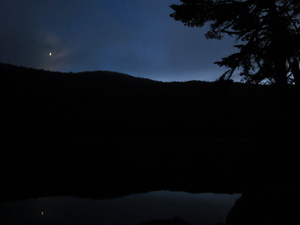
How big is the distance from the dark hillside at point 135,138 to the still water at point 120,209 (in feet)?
3.33

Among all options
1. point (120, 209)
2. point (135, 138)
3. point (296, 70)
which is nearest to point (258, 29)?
point (296, 70)

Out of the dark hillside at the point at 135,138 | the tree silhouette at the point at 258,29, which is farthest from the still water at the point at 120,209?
Result: the tree silhouette at the point at 258,29

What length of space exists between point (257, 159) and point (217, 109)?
1256 centimetres

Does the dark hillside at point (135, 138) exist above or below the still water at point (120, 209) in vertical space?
above

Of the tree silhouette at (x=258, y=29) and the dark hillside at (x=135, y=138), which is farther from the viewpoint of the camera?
the dark hillside at (x=135, y=138)

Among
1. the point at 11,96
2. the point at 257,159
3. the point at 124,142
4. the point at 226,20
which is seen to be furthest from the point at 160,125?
the point at 11,96

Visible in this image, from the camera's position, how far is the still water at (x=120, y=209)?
770cm

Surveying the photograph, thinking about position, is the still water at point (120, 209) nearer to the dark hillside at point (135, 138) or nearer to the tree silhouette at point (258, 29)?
the dark hillside at point (135, 138)

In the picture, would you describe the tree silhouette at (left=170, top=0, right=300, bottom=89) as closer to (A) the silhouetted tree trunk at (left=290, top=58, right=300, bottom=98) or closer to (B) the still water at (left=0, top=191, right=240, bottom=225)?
(A) the silhouetted tree trunk at (left=290, top=58, right=300, bottom=98)

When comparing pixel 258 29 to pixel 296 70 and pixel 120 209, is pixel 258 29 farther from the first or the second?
pixel 120 209

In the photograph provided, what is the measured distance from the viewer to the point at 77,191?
34.4 ft

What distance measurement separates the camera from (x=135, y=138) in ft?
64.6

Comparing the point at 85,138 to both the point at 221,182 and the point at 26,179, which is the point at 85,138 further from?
the point at 221,182

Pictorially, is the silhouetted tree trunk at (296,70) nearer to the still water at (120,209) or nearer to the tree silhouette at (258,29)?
the tree silhouette at (258,29)
